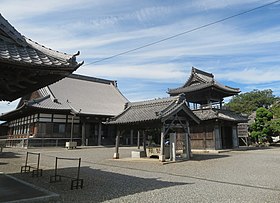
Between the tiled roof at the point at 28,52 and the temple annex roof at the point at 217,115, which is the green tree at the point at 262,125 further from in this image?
the tiled roof at the point at 28,52

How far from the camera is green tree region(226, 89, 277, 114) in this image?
176 feet

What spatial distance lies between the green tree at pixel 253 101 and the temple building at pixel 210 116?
30.1 m

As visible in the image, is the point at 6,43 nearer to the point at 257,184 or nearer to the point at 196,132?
the point at 257,184

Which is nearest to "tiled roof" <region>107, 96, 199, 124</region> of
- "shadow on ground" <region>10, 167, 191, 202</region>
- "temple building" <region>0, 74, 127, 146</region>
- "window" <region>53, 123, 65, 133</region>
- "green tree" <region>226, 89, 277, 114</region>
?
"shadow on ground" <region>10, 167, 191, 202</region>

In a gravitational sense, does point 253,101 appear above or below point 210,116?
above

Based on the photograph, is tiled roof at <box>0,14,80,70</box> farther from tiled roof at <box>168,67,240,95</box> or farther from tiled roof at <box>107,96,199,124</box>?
tiled roof at <box>168,67,240,95</box>

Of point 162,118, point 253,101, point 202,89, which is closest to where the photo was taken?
point 162,118

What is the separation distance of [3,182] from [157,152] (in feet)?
33.6

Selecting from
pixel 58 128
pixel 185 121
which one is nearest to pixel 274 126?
pixel 185 121

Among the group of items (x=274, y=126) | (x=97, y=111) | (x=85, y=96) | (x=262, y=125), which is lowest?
(x=274, y=126)

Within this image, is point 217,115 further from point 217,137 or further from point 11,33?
point 11,33

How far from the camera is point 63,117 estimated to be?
27.5m

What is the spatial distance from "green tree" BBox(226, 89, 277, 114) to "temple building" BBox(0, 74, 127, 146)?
31.9 meters

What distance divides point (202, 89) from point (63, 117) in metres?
15.8
